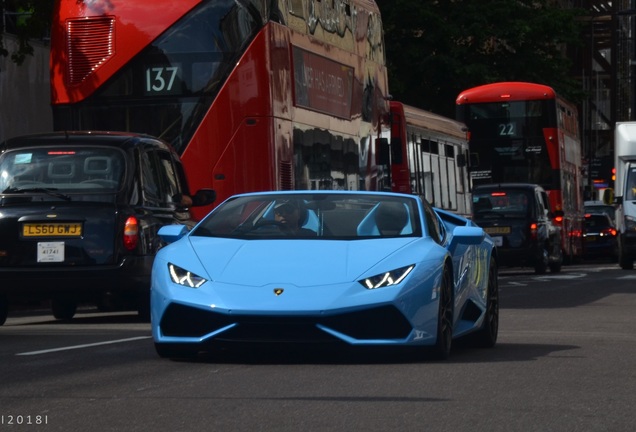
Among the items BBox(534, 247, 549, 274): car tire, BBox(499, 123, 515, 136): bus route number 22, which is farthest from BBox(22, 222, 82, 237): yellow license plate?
BBox(499, 123, 515, 136): bus route number 22

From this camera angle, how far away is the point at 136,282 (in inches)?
616

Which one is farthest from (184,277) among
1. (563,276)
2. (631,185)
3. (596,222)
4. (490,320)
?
(596,222)

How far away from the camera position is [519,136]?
43656 mm

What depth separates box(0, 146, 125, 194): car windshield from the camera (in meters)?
15.9

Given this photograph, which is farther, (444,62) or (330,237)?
(444,62)

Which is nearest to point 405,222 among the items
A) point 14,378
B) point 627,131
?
point 14,378

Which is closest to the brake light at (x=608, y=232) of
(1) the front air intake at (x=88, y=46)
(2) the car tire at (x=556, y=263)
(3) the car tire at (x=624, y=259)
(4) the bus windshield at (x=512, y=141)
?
(4) the bus windshield at (x=512, y=141)

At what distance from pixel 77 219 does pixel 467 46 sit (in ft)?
133

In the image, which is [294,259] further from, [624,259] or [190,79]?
[624,259]

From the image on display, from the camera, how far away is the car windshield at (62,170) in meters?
15.9

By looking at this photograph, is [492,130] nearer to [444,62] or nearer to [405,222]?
[444,62]

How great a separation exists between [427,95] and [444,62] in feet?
4.61

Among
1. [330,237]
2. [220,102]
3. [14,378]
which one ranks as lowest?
[14,378]

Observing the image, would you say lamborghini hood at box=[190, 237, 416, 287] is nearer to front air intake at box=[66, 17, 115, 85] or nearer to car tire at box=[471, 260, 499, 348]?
car tire at box=[471, 260, 499, 348]
